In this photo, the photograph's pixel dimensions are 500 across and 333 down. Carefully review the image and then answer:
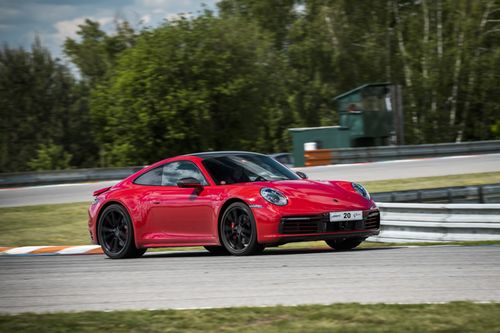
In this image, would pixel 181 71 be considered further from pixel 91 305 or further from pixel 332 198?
pixel 91 305

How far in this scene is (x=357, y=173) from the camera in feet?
76.1

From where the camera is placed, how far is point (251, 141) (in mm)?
45250

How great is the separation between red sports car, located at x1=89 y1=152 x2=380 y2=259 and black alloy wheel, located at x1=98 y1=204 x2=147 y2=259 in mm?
12

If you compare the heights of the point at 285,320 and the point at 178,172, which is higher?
the point at 178,172

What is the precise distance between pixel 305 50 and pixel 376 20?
4110 millimetres

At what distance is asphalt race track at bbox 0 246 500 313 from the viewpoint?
235 inches

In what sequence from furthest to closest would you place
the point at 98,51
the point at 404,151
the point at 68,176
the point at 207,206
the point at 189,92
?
the point at 98,51
the point at 189,92
the point at 404,151
the point at 68,176
the point at 207,206

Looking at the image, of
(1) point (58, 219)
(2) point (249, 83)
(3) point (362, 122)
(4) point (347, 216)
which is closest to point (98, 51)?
(2) point (249, 83)

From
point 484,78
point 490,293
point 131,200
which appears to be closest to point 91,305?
point 490,293

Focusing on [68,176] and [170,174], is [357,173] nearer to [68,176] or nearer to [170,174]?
[68,176]

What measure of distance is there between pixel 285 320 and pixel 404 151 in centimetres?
2328

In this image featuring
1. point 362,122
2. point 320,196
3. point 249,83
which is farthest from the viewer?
point 249,83

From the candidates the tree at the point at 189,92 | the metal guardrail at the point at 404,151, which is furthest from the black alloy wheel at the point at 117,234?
the tree at the point at 189,92

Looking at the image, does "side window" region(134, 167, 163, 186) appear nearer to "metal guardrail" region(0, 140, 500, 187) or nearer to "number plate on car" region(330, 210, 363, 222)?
"number plate on car" region(330, 210, 363, 222)
